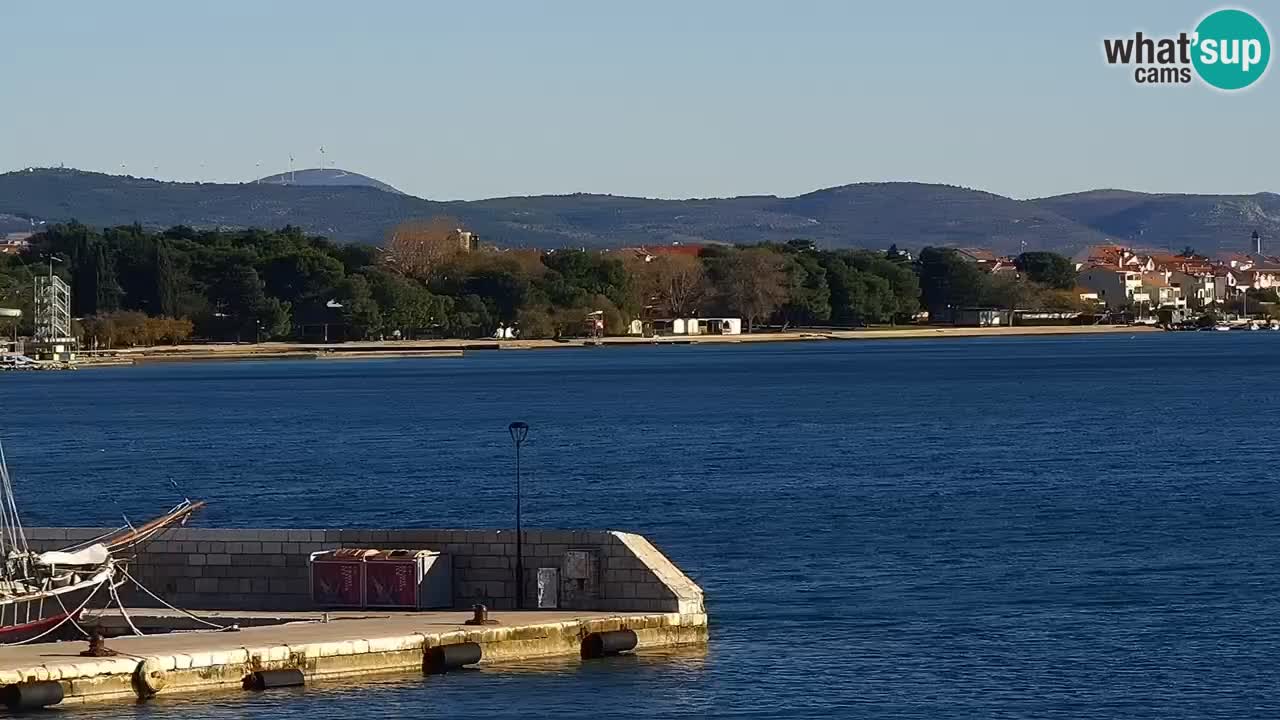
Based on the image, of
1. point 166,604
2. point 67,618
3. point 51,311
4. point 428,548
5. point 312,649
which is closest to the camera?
point 312,649

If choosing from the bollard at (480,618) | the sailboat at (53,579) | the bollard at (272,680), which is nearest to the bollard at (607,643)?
the bollard at (480,618)

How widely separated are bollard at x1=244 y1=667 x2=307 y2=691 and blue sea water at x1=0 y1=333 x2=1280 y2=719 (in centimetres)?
21

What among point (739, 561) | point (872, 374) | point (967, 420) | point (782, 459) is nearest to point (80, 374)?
point (872, 374)

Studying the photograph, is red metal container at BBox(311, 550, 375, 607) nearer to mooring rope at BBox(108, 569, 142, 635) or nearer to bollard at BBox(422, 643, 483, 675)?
mooring rope at BBox(108, 569, 142, 635)

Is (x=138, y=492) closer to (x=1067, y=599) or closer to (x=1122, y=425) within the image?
(x=1067, y=599)

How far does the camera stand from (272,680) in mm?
28172

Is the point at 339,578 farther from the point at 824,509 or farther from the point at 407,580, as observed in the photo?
the point at 824,509

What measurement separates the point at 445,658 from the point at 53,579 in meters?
5.41

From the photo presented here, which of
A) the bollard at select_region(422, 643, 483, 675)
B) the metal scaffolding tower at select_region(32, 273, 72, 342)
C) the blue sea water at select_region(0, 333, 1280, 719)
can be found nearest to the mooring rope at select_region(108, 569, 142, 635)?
the blue sea water at select_region(0, 333, 1280, 719)

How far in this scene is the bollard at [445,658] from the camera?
96.3 feet

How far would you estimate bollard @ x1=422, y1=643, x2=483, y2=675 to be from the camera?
29359 millimetres

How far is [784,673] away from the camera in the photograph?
103 ft

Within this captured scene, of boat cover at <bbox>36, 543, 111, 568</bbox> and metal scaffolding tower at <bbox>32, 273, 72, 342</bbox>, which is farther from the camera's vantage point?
metal scaffolding tower at <bbox>32, 273, 72, 342</bbox>

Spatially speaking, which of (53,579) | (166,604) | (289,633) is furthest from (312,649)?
(166,604)
